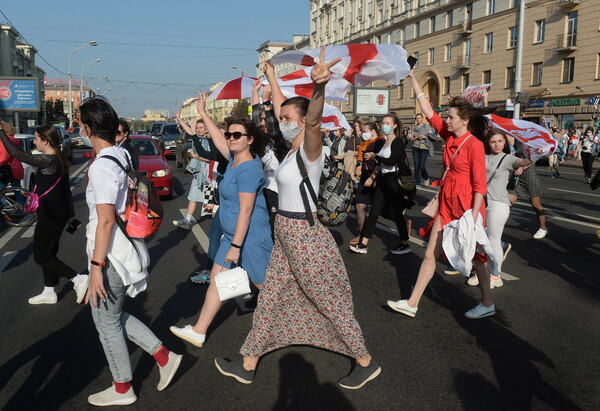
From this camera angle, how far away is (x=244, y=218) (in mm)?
3537

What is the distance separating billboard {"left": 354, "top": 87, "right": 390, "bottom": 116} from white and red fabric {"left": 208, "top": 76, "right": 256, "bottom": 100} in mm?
19597

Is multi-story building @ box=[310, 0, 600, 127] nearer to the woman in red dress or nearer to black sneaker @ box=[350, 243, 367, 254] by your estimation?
black sneaker @ box=[350, 243, 367, 254]

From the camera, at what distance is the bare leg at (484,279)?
4426mm

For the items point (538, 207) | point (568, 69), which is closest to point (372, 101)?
point (568, 69)

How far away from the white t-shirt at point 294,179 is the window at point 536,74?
1516 inches

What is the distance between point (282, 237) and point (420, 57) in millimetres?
51517

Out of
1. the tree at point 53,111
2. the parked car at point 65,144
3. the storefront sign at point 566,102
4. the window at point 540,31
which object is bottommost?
the parked car at point 65,144

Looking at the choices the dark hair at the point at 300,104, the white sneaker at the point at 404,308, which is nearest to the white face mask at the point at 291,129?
the dark hair at the point at 300,104

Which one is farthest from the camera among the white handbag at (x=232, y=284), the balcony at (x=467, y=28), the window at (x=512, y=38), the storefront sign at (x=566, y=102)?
the balcony at (x=467, y=28)

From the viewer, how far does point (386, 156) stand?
6.68 m

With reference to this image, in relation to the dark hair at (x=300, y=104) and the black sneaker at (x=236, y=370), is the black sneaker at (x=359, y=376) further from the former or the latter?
the dark hair at (x=300, y=104)

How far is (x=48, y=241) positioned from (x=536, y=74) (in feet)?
127

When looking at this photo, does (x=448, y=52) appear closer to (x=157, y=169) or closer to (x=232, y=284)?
(x=157, y=169)

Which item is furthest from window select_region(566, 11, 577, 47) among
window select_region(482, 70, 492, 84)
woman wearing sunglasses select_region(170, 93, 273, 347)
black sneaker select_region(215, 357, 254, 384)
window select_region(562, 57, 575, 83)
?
black sneaker select_region(215, 357, 254, 384)
